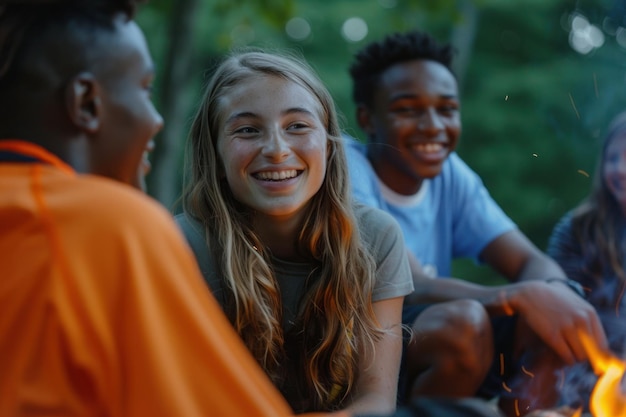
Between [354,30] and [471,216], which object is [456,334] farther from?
[354,30]

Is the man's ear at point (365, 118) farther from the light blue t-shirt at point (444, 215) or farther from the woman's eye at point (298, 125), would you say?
the woman's eye at point (298, 125)

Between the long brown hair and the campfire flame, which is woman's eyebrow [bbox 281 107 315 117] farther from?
the long brown hair

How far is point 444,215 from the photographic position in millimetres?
4094

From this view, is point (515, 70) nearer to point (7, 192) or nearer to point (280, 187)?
point (280, 187)

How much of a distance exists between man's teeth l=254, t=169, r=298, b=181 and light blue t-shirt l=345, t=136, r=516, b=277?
1.19 m

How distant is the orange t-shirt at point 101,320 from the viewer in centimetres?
140

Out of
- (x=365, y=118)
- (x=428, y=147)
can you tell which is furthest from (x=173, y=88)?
(x=428, y=147)

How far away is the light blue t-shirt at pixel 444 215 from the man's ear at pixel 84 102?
223cm

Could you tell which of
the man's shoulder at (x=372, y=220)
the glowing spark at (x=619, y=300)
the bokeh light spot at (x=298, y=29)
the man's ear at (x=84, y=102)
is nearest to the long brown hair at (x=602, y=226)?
the glowing spark at (x=619, y=300)

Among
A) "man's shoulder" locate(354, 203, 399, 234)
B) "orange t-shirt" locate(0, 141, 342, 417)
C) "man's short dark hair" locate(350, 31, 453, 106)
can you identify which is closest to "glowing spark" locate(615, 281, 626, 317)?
"man's shoulder" locate(354, 203, 399, 234)

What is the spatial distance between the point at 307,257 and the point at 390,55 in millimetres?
1708

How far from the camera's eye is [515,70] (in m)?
14.0

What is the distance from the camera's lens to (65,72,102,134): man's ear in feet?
5.38

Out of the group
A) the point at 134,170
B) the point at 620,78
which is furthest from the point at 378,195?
the point at 134,170
